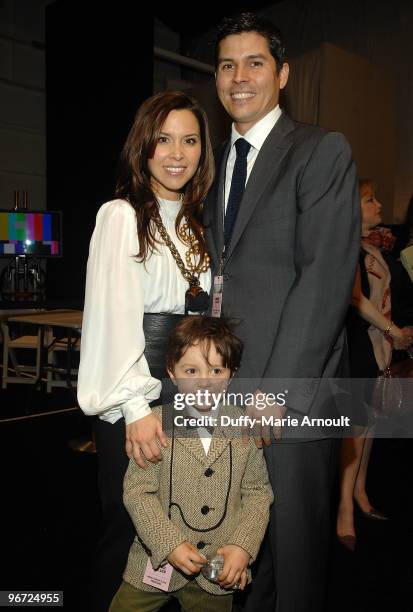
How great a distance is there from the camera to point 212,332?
1470 millimetres

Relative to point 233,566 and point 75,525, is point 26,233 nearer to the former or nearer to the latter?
point 75,525

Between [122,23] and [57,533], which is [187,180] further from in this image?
[122,23]

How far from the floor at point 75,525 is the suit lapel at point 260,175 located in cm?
160

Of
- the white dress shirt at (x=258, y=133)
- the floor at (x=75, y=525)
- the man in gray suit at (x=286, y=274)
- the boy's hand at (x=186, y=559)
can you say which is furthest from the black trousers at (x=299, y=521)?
the floor at (x=75, y=525)

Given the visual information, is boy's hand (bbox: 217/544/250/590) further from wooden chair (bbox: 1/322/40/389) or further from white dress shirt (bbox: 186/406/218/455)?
wooden chair (bbox: 1/322/40/389)

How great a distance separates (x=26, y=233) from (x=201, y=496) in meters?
4.14

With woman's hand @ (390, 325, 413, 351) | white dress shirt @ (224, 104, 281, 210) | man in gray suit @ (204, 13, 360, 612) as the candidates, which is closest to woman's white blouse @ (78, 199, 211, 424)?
man in gray suit @ (204, 13, 360, 612)

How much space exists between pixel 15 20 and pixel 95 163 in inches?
157

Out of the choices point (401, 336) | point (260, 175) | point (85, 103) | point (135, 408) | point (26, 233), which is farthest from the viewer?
point (85, 103)

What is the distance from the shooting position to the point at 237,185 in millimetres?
1674

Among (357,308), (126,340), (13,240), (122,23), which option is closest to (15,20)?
(122,23)

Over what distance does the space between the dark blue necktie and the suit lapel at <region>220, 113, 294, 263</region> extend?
0.05m

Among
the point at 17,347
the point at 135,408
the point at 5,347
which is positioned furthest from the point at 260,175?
the point at 17,347

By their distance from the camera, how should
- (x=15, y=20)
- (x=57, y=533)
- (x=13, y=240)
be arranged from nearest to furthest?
1. (x=57, y=533)
2. (x=13, y=240)
3. (x=15, y=20)
